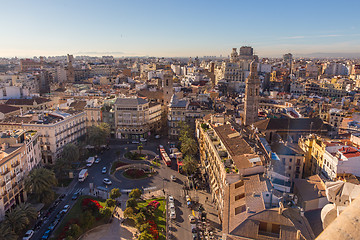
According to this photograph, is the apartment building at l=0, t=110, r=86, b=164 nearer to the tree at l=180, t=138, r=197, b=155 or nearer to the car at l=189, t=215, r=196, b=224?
the tree at l=180, t=138, r=197, b=155

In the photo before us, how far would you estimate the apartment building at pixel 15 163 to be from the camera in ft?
103

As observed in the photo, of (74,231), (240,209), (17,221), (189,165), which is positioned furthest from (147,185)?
(240,209)

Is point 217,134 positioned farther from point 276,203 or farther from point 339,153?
point 276,203

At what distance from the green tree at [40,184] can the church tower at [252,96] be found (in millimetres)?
37099

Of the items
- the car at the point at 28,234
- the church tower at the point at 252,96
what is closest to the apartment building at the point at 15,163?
the car at the point at 28,234

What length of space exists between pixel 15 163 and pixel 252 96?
41135 millimetres

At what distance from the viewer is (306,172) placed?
3853 centimetres

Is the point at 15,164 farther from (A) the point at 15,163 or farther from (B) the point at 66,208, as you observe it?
(B) the point at 66,208

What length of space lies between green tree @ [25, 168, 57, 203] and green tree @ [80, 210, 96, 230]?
728 centimetres

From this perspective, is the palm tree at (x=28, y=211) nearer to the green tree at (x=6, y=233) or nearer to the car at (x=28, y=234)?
the car at (x=28, y=234)

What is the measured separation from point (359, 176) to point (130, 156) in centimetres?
3494

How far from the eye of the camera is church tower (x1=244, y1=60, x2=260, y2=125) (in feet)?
178

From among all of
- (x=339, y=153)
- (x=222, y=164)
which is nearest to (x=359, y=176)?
(x=339, y=153)

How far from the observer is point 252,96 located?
179 ft
